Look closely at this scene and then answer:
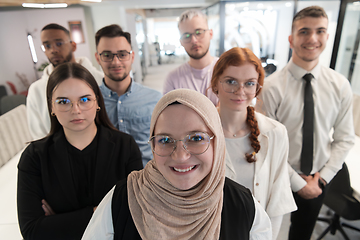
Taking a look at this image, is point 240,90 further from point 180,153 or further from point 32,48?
point 32,48

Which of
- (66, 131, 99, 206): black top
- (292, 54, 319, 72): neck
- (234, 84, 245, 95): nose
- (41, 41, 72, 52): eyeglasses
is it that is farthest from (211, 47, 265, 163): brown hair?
(41, 41, 72, 52): eyeglasses

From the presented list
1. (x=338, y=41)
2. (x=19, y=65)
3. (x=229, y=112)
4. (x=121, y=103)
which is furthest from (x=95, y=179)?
(x=338, y=41)

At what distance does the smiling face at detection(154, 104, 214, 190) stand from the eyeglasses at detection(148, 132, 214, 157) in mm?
14

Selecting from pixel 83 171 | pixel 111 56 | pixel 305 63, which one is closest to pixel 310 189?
pixel 305 63

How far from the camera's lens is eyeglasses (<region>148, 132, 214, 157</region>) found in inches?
32.9

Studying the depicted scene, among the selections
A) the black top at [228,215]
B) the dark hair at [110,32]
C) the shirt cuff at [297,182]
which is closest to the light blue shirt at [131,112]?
the dark hair at [110,32]

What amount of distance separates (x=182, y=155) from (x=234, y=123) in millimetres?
682

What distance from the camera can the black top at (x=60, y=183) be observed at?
3.88 feet

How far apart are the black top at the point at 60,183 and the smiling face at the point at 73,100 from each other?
0.13 metres

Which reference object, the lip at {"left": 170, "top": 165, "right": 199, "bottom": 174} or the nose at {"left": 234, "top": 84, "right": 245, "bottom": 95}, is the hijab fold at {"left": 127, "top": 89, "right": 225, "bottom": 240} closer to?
the lip at {"left": 170, "top": 165, "right": 199, "bottom": 174}

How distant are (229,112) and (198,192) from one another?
0.65 meters

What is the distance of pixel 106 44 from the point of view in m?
1.84

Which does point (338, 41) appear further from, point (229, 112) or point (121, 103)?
point (121, 103)

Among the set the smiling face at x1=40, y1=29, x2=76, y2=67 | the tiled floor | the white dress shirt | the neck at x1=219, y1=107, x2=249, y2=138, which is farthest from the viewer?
the tiled floor
